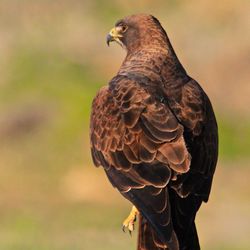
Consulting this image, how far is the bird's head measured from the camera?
43.5 feet

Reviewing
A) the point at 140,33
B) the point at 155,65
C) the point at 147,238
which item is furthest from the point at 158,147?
the point at 140,33

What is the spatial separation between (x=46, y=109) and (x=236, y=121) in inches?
197

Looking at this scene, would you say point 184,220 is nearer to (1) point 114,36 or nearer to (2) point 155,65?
(2) point 155,65

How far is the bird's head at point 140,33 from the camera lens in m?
13.3

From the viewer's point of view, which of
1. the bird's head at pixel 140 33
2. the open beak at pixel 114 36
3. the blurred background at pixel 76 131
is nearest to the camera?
the bird's head at pixel 140 33

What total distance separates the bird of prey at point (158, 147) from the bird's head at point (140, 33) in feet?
1.92

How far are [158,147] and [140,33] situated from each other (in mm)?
2584

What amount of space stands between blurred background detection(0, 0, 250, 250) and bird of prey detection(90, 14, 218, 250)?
12796mm

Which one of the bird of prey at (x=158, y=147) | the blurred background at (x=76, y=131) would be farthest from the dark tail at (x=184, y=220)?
the blurred background at (x=76, y=131)

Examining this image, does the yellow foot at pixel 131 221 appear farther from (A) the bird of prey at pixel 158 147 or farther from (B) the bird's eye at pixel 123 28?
(B) the bird's eye at pixel 123 28

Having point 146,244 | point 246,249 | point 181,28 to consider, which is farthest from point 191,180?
point 181,28

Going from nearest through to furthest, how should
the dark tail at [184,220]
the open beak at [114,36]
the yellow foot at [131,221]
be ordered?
the dark tail at [184,220], the yellow foot at [131,221], the open beak at [114,36]

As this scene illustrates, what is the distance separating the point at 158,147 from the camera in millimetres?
11117

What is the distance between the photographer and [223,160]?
3098cm
